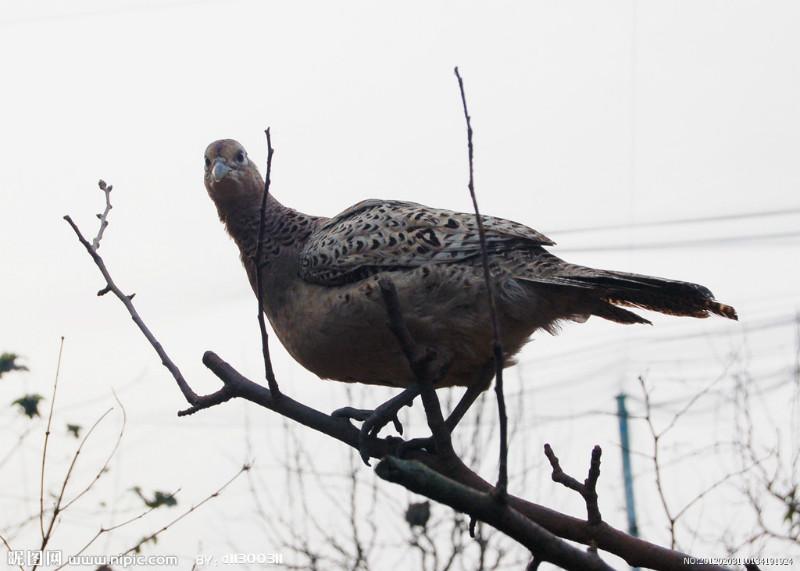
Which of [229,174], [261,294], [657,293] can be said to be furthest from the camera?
[229,174]

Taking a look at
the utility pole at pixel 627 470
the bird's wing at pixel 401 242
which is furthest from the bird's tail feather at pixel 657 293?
the utility pole at pixel 627 470

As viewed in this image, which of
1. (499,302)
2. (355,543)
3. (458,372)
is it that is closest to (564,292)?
(499,302)

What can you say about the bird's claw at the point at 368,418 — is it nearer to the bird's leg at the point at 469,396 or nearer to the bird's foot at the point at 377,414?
the bird's foot at the point at 377,414

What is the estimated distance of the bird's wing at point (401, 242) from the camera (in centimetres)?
429

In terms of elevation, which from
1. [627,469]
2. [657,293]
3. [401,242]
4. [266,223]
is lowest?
[657,293]

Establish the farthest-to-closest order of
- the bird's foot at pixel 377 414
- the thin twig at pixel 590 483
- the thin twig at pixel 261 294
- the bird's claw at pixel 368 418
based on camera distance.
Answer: the bird's foot at pixel 377 414 → the bird's claw at pixel 368 418 → the thin twig at pixel 261 294 → the thin twig at pixel 590 483

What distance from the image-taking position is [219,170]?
5.06m

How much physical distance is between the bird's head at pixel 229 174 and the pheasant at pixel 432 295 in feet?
1.89

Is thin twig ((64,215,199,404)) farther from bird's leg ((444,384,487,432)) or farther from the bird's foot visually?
bird's leg ((444,384,487,432))

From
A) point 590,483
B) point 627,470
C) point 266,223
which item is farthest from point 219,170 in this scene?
point 627,470

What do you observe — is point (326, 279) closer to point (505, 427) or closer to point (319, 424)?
point (319, 424)

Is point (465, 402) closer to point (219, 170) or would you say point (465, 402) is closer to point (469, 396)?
point (469, 396)

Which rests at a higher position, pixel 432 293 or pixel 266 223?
pixel 266 223

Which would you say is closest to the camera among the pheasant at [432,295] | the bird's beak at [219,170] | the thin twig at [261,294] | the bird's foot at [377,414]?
the thin twig at [261,294]
